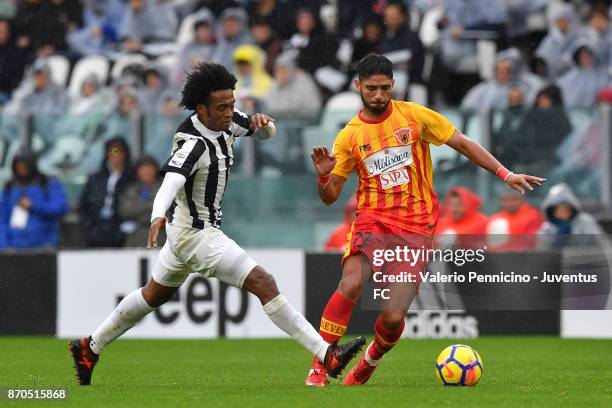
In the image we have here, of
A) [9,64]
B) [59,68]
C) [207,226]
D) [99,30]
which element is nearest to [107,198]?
[59,68]

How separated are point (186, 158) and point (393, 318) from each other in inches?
68.9

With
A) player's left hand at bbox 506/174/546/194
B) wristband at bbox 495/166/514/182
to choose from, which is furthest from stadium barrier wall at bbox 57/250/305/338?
player's left hand at bbox 506/174/546/194

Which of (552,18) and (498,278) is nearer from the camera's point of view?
(498,278)

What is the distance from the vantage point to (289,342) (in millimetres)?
14891

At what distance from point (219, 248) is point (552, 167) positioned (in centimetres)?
745

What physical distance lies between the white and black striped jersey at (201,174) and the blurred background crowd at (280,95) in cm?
663

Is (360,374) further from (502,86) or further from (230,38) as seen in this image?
(230,38)

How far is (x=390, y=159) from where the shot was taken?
30.1ft

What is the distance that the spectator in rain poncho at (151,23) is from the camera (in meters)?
20.1

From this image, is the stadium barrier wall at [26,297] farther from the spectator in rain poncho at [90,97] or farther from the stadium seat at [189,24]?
the stadium seat at [189,24]

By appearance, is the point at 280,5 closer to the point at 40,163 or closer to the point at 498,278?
the point at 40,163

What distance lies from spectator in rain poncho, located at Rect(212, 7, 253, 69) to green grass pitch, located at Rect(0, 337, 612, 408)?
17.1 ft

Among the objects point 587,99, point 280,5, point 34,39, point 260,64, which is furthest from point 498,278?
point 34,39

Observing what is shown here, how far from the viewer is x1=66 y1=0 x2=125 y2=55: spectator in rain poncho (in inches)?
806
